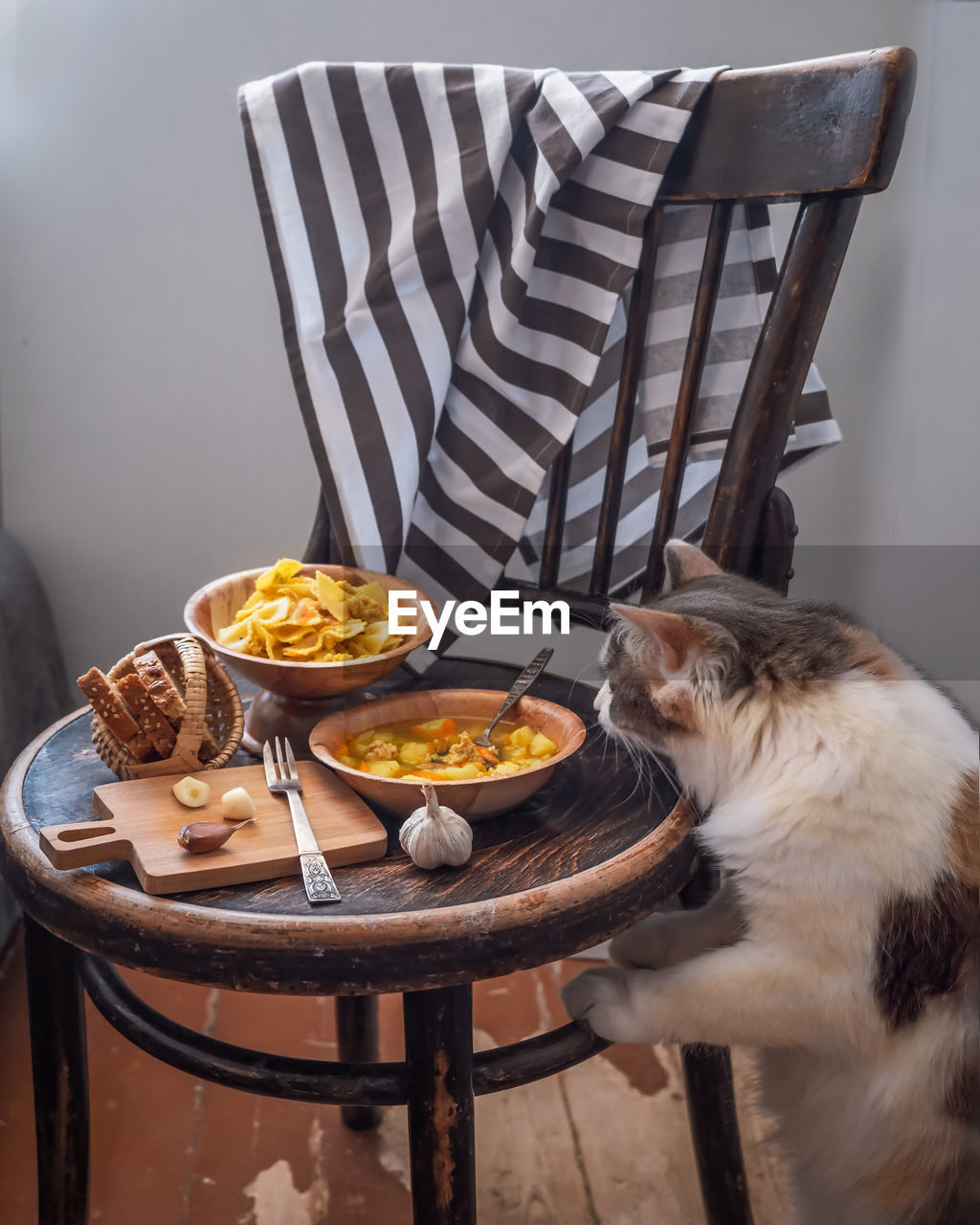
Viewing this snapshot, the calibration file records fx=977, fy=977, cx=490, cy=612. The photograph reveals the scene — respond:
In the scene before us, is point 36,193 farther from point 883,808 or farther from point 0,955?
point 883,808

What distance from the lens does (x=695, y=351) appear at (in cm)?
91

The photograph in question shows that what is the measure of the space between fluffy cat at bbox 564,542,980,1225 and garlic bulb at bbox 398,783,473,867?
187 mm

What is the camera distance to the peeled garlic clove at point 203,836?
65cm

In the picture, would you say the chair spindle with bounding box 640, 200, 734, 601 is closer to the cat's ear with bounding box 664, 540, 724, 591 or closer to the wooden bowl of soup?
the cat's ear with bounding box 664, 540, 724, 591

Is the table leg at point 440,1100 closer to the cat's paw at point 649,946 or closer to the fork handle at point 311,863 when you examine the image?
the fork handle at point 311,863

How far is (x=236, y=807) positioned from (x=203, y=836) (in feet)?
0.17

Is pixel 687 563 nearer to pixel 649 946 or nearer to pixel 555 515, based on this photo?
pixel 555 515

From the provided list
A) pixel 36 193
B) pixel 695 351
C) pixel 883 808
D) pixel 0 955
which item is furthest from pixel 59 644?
pixel 883 808

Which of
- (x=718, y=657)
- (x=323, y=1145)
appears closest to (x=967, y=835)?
(x=718, y=657)

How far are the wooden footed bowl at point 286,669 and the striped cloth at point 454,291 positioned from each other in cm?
12

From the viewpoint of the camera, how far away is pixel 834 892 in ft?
2.22

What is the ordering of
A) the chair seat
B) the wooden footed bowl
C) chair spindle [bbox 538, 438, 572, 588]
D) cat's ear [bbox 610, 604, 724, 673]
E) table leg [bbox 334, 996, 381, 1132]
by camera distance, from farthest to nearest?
table leg [bbox 334, 996, 381, 1132] < chair spindle [bbox 538, 438, 572, 588] < the wooden footed bowl < cat's ear [bbox 610, 604, 724, 673] < the chair seat

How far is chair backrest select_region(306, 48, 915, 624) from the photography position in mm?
771

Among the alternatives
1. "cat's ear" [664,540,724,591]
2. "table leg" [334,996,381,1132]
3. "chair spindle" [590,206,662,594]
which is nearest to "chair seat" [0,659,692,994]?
"cat's ear" [664,540,724,591]
